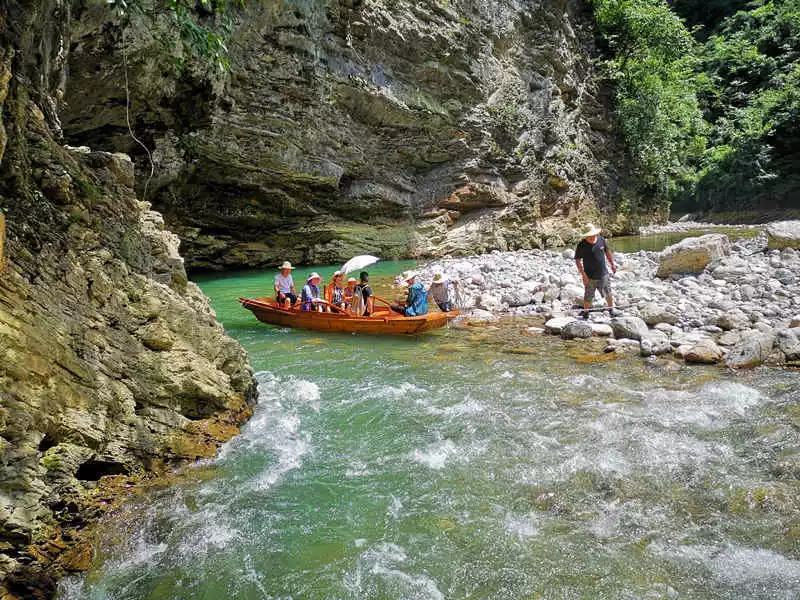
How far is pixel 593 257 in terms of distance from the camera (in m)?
8.80

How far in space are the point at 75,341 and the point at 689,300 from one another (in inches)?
373

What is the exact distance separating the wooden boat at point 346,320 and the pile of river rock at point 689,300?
1.81 m

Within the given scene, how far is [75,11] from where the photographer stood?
33.9ft

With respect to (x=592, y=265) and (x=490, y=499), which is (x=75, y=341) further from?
(x=592, y=265)

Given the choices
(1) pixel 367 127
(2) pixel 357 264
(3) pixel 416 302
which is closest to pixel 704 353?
(3) pixel 416 302

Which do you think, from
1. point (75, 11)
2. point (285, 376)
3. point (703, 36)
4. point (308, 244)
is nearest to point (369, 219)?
point (308, 244)

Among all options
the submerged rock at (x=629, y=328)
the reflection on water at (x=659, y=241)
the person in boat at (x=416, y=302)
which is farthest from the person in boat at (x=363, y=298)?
the reflection on water at (x=659, y=241)

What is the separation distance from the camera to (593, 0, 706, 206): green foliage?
80.2ft

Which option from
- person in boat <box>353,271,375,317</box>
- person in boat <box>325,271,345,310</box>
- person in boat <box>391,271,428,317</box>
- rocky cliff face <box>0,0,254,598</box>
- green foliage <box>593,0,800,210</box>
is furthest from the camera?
green foliage <box>593,0,800,210</box>

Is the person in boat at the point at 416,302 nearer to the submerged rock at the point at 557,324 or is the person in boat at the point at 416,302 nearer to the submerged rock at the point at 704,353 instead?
the submerged rock at the point at 557,324

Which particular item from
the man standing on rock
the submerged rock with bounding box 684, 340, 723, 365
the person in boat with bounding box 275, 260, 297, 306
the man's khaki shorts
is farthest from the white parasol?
the submerged rock with bounding box 684, 340, 723, 365

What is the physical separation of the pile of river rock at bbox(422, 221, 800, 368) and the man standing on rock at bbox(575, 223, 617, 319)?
334mm

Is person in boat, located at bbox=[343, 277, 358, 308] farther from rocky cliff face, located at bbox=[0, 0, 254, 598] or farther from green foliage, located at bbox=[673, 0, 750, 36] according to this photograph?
green foliage, located at bbox=[673, 0, 750, 36]

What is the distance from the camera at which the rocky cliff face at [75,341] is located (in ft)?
9.52
